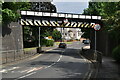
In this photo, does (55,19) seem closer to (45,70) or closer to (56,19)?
(56,19)

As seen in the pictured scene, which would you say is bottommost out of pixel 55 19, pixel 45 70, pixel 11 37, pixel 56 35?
pixel 45 70

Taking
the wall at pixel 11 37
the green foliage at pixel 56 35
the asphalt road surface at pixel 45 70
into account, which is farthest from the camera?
the green foliage at pixel 56 35

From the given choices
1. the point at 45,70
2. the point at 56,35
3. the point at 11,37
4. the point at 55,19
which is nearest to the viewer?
the point at 45,70

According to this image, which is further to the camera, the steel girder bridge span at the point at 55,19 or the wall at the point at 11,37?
the steel girder bridge span at the point at 55,19

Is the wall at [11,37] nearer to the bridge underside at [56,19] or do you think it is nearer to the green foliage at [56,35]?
the bridge underside at [56,19]

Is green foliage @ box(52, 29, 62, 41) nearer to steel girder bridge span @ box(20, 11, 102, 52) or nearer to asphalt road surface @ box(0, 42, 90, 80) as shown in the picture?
steel girder bridge span @ box(20, 11, 102, 52)

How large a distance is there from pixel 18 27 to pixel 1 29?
4016mm

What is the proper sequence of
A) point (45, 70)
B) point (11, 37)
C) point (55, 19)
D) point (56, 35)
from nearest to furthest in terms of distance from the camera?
point (45, 70), point (11, 37), point (55, 19), point (56, 35)

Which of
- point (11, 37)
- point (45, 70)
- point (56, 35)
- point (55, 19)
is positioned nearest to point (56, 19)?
point (55, 19)

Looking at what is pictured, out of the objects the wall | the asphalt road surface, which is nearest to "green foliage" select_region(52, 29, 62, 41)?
the wall

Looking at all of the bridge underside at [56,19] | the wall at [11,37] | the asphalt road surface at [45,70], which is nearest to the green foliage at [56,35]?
the bridge underside at [56,19]

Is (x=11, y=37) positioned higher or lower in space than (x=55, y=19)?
lower

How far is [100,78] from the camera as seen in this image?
34.6 feet

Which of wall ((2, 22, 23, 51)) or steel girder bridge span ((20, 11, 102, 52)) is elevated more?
steel girder bridge span ((20, 11, 102, 52))
